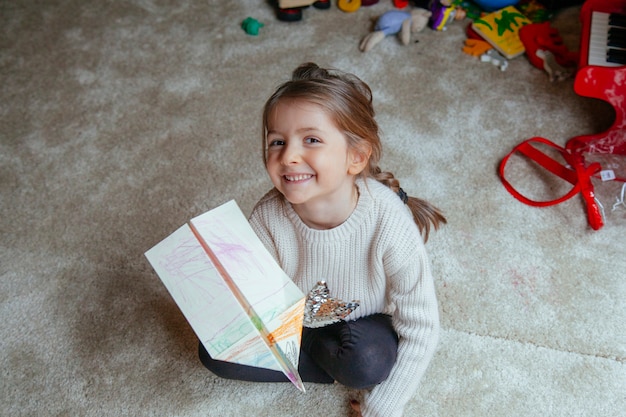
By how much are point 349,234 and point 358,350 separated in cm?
20

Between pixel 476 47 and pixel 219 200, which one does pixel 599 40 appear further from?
pixel 219 200

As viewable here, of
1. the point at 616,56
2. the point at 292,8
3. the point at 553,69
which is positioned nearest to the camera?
the point at 616,56

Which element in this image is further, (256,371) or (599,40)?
(599,40)

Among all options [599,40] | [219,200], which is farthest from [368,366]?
[599,40]

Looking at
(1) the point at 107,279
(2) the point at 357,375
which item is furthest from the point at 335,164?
(1) the point at 107,279

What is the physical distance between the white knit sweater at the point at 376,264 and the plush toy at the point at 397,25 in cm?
88

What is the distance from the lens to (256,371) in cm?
107

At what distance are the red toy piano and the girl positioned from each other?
0.53 metres

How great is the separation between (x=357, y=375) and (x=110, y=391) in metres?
0.51

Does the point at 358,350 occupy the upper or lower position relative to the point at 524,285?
upper

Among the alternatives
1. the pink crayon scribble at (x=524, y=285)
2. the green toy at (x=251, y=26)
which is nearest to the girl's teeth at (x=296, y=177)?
the pink crayon scribble at (x=524, y=285)

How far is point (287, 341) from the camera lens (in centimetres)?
80

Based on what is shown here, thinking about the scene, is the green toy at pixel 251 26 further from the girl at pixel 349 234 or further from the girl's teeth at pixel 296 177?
the girl's teeth at pixel 296 177

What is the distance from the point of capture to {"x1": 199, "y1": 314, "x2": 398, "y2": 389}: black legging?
38.0 inches
